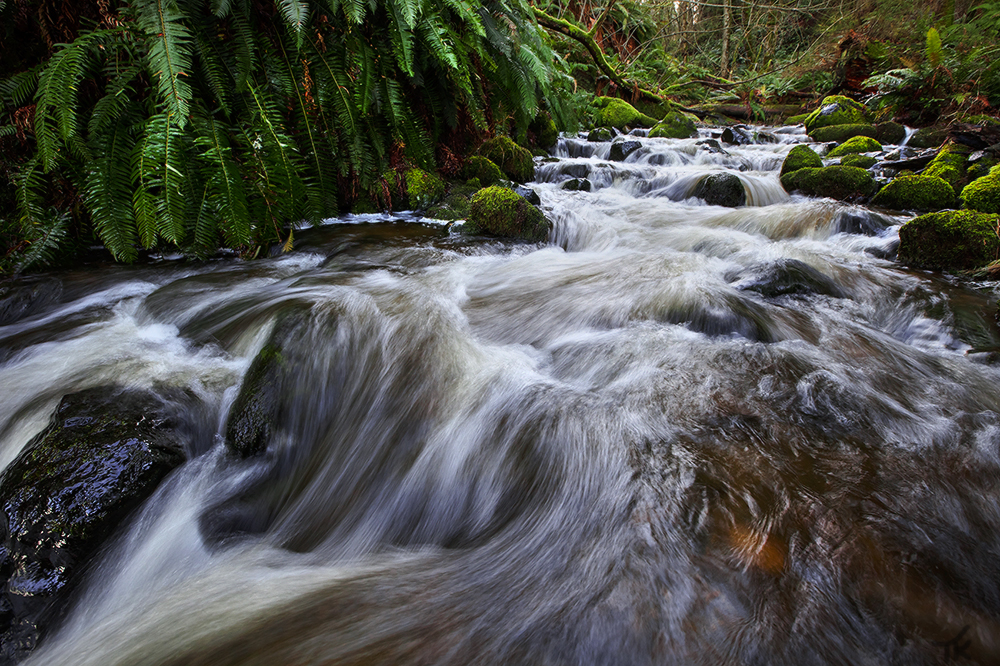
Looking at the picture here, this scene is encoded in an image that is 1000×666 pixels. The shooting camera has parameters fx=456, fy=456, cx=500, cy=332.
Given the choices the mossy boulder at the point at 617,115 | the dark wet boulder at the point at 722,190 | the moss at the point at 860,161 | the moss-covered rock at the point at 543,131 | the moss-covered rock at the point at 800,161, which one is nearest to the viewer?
the dark wet boulder at the point at 722,190

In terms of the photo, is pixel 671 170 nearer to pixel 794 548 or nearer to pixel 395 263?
pixel 395 263

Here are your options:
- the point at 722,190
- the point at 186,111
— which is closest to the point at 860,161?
the point at 722,190

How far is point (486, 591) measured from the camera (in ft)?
4.97

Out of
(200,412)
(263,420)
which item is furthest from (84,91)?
(263,420)

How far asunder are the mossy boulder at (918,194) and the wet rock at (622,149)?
4427 millimetres

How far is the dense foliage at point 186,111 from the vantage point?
2883 millimetres

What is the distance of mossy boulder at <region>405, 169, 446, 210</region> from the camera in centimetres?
509

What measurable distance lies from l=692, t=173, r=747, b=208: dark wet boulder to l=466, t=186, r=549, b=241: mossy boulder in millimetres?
3041

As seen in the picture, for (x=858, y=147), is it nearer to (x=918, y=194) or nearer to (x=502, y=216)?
(x=918, y=194)

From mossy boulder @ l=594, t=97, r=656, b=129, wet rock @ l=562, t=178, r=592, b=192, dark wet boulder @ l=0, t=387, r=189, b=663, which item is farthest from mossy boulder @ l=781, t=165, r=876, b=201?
dark wet boulder @ l=0, t=387, r=189, b=663

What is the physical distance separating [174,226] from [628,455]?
3.20 metres

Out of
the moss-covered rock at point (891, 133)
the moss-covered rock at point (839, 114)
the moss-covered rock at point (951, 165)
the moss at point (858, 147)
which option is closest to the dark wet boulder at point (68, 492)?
the moss-covered rock at point (951, 165)

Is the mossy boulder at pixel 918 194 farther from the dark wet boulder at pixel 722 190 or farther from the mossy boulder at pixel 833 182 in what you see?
the dark wet boulder at pixel 722 190

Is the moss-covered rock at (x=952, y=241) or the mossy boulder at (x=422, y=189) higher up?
the mossy boulder at (x=422, y=189)
